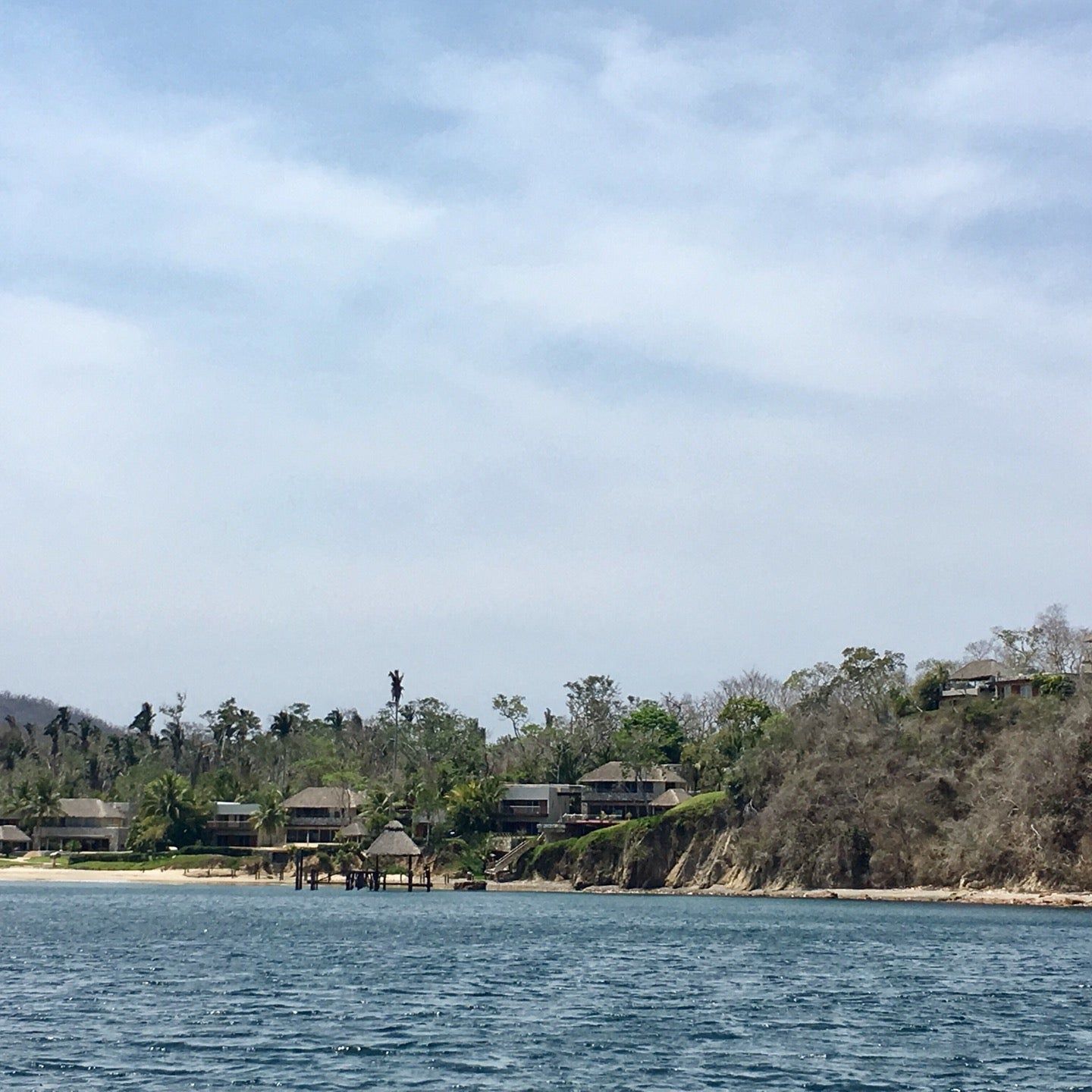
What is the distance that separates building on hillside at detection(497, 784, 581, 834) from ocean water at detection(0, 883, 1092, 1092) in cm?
6551

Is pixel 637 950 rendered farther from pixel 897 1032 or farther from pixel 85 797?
pixel 85 797

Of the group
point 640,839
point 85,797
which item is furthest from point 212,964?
point 85,797

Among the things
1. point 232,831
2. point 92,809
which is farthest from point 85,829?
Answer: point 232,831

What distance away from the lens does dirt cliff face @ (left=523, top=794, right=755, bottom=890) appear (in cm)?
12412

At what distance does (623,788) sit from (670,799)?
5681 mm

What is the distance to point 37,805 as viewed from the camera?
164000 mm

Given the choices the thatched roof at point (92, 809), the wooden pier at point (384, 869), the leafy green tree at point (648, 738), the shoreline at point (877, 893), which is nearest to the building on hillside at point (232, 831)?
the wooden pier at point (384, 869)

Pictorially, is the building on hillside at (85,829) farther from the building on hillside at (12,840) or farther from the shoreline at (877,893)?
the shoreline at (877,893)

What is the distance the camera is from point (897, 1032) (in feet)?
124

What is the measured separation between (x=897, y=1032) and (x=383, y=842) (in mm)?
89188

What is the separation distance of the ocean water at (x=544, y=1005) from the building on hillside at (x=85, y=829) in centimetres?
9063

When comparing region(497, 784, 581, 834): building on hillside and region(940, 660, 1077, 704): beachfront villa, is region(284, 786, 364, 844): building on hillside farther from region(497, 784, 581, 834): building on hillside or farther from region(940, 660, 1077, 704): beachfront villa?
region(940, 660, 1077, 704): beachfront villa

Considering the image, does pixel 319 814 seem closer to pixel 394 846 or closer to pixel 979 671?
pixel 394 846

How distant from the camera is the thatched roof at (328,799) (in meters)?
158
